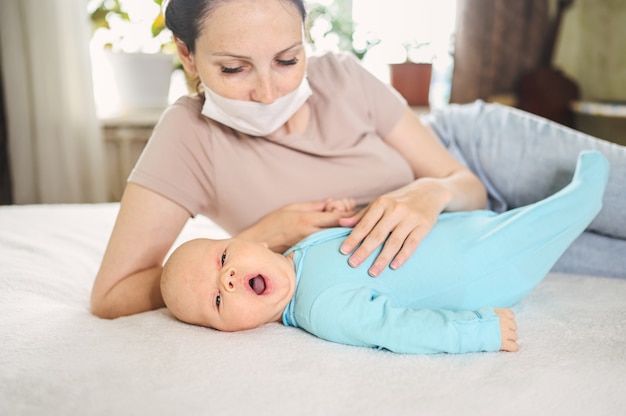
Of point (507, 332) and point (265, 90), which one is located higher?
point (265, 90)

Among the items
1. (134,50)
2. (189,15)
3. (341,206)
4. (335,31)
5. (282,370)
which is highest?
(189,15)

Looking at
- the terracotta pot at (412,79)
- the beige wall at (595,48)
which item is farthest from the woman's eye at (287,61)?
the beige wall at (595,48)

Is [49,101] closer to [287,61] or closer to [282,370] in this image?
[287,61]

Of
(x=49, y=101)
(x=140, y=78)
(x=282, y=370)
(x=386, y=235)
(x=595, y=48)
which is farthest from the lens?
(x=595, y=48)

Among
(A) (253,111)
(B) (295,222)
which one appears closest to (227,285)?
(B) (295,222)

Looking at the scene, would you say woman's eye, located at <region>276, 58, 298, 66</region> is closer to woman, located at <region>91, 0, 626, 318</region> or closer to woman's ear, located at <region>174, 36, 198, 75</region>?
woman, located at <region>91, 0, 626, 318</region>

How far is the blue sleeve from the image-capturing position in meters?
0.91

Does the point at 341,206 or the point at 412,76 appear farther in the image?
the point at 412,76

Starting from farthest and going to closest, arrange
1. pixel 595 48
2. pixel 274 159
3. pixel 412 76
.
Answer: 1. pixel 595 48
2. pixel 412 76
3. pixel 274 159

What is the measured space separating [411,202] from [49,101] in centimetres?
201

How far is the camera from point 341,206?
1.23 meters

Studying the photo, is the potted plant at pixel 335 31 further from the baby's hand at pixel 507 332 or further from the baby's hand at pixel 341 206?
the baby's hand at pixel 507 332

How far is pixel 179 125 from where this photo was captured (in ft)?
4.12

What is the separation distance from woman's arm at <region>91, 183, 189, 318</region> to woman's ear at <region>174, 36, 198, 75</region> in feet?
0.93
